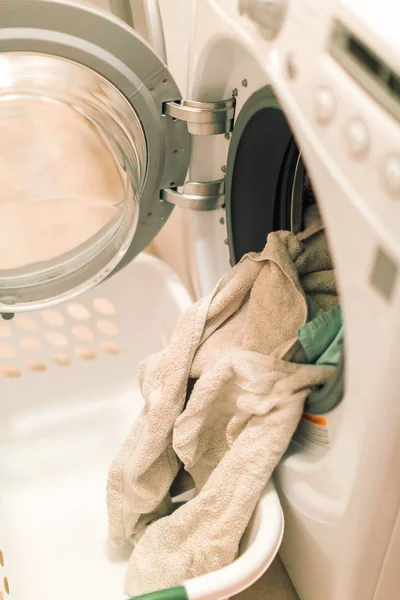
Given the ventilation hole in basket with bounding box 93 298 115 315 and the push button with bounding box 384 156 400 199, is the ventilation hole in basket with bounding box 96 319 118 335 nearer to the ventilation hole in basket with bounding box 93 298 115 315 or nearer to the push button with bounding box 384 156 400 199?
the ventilation hole in basket with bounding box 93 298 115 315

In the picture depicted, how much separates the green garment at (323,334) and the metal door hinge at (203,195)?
0.32 metres

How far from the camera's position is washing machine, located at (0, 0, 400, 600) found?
378 mm

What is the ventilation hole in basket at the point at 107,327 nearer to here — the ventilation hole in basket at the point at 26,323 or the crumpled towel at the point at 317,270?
the ventilation hole in basket at the point at 26,323

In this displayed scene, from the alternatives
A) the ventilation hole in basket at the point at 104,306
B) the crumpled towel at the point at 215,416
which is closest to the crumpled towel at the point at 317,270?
the crumpled towel at the point at 215,416

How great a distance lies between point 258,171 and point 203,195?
0.31ft

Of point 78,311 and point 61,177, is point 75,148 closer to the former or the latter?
point 61,177

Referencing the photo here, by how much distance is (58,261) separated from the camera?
0.96m

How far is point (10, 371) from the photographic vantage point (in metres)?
1.05

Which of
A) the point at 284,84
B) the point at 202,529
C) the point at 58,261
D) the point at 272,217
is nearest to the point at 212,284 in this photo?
the point at 272,217

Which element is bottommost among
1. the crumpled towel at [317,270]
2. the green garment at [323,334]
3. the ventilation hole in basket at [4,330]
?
the ventilation hole in basket at [4,330]

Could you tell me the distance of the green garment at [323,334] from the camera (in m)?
0.59

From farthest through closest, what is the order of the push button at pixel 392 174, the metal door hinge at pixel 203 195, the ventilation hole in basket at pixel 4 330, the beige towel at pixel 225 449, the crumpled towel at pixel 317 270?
the ventilation hole in basket at pixel 4 330 < the metal door hinge at pixel 203 195 < the crumpled towel at pixel 317 270 < the beige towel at pixel 225 449 < the push button at pixel 392 174

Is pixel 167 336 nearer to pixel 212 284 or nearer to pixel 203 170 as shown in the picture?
pixel 212 284

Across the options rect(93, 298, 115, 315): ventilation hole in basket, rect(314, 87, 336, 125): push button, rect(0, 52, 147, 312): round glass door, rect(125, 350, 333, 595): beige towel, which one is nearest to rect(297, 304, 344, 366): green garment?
rect(125, 350, 333, 595): beige towel
